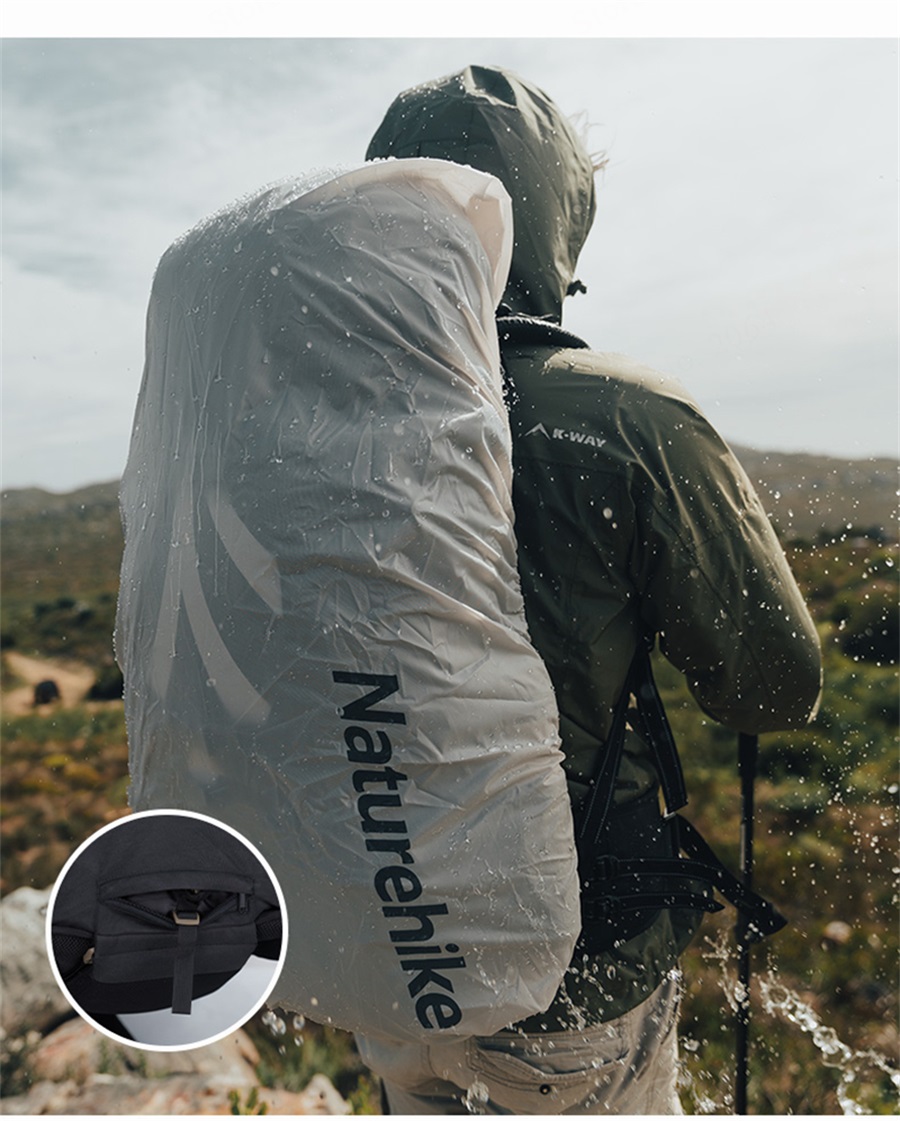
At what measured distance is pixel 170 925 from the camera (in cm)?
130

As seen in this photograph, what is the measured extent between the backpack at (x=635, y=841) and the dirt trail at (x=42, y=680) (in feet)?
35.3

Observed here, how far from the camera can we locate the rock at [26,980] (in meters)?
4.01

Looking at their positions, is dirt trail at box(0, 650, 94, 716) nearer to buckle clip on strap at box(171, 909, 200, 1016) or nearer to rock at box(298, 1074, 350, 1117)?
rock at box(298, 1074, 350, 1117)

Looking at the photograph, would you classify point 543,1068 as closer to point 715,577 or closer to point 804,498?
point 715,577

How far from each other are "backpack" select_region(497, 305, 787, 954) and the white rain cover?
16cm

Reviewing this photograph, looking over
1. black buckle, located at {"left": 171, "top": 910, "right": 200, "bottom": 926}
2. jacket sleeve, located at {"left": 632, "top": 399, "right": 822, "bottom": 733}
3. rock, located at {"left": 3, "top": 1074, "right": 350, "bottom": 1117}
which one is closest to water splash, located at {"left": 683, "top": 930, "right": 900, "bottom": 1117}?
rock, located at {"left": 3, "top": 1074, "right": 350, "bottom": 1117}

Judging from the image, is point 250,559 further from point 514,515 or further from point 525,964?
point 525,964

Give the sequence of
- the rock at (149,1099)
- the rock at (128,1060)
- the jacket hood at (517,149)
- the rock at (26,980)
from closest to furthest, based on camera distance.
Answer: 1. the jacket hood at (517,149)
2. the rock at (149,1099)
3. the rock at (128,1060)
4. the rock at (26,980)

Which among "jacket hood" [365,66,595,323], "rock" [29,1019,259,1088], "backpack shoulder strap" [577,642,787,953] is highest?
"jacket hood" [365,66,595,323]

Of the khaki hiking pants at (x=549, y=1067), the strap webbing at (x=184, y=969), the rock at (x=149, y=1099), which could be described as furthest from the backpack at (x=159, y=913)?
the rock at (x=149, y=1099)

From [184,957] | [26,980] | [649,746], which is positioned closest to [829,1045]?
[649,746]

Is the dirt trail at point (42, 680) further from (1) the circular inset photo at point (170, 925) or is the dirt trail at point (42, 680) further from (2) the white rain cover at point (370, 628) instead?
(2) the white rain cover at point (370, 628)

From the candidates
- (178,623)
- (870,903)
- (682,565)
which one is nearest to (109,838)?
(178,623)

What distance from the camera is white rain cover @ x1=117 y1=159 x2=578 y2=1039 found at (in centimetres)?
124
